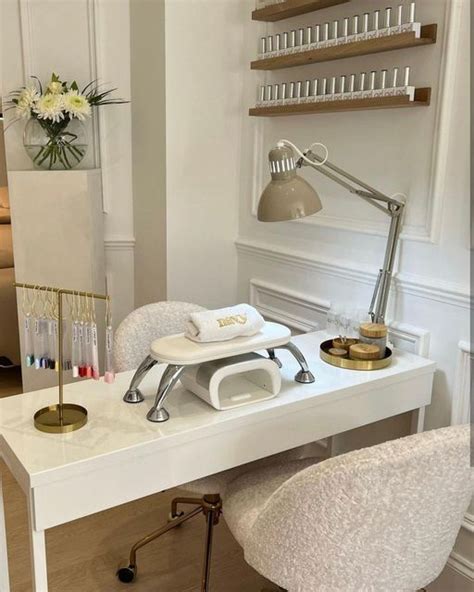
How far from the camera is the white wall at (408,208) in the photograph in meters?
1.80

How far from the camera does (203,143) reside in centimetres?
259

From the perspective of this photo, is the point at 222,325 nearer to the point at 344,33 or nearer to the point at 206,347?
the point at 206,347

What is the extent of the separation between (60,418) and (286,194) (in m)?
0.79

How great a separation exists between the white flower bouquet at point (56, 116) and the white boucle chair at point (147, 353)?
38.9 inches

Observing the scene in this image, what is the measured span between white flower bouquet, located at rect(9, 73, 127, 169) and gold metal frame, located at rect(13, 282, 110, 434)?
50.0 inches

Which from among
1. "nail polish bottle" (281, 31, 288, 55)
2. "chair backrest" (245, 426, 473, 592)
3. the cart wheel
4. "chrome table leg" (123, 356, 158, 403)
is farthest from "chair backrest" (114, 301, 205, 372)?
"nail polish bottle" (281, 31, 288, 55)

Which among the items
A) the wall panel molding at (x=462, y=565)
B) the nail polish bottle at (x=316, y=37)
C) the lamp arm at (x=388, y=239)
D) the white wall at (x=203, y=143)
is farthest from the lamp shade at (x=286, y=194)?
the wall panel molding at (x=462, y=565)

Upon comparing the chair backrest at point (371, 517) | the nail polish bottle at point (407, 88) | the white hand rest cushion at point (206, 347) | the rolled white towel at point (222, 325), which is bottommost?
the chair backrest at point (371, 517)

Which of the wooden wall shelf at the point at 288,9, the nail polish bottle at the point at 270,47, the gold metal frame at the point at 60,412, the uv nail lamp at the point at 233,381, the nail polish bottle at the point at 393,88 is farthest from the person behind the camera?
the nail polish bottle at the point at 270,47

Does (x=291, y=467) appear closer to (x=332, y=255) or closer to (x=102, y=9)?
(x=332, y=255)

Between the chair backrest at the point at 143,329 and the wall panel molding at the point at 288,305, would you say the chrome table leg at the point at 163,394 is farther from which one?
the wall panel molding at the point at 288,305

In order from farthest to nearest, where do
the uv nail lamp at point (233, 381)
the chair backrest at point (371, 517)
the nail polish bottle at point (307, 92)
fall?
the nail polish bottle at point (307, 92) < the uv nail lamp at point (233, 381) < the chair backrest at point (371, 517)

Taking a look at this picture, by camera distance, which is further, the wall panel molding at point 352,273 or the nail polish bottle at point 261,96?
the nail polish bottle at point 261,96

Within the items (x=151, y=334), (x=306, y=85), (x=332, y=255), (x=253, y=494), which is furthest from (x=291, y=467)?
(x=306, y=85)
